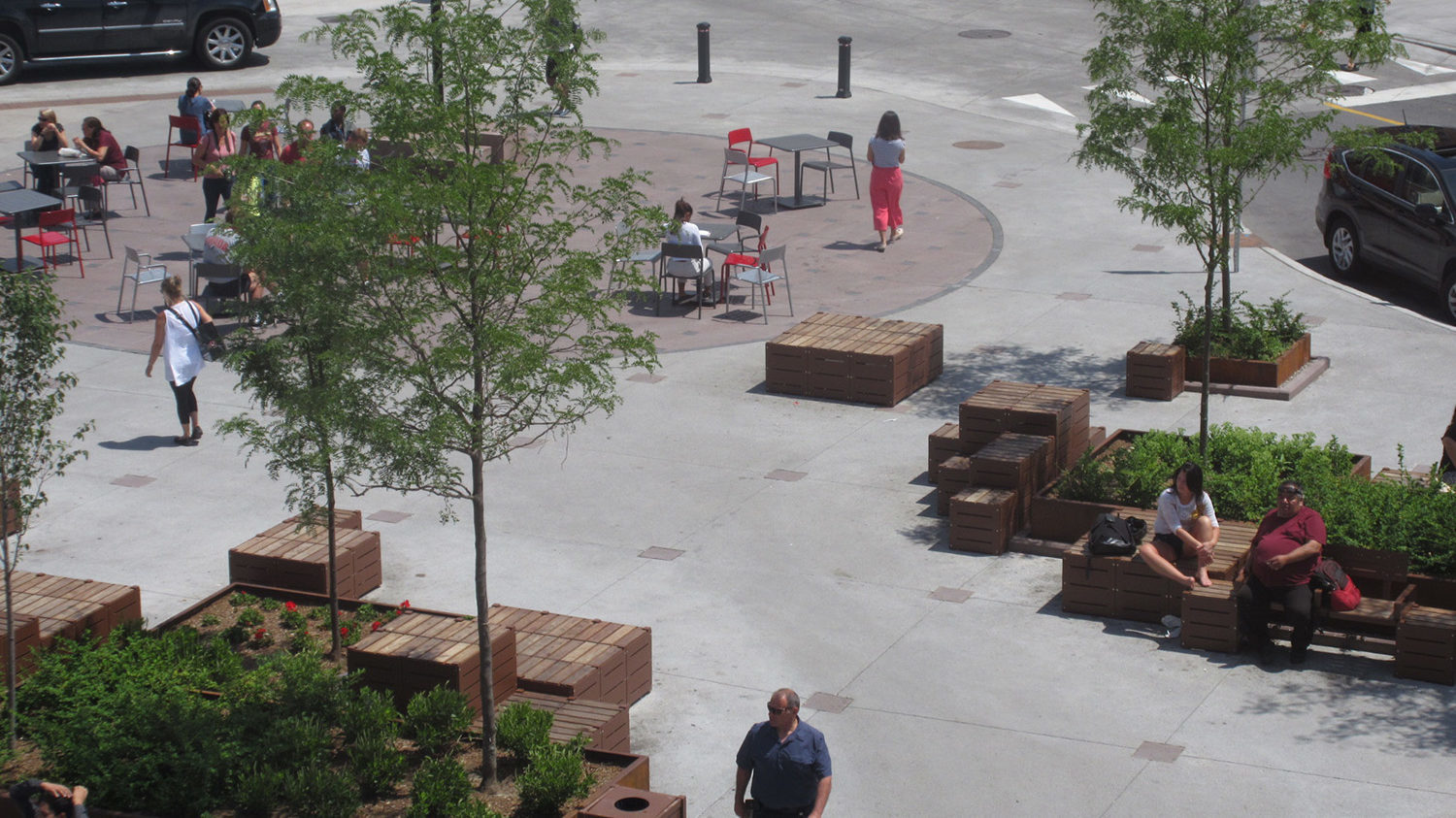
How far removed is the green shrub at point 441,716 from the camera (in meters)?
10.7

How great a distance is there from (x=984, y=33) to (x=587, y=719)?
29.6 metres

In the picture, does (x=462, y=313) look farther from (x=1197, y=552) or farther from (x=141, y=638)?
(x=1197, y=552)

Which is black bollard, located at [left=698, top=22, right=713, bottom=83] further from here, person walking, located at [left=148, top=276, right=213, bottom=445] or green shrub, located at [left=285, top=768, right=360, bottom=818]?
green shrub, located at [left=285, top=768, right=360, bottom=818]

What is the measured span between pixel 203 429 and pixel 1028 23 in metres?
26.2

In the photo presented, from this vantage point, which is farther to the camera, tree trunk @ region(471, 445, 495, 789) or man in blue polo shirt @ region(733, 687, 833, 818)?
tree trunk @ region(471, 445, 495, 789)

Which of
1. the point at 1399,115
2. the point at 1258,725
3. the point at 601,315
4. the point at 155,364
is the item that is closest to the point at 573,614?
the point at 601,315

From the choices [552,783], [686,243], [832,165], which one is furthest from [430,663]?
[832,165]

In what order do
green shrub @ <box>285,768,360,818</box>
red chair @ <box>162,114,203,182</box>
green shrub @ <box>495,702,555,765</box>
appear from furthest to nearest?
1. red chair @ <box>162,114,203,182</box>
2. green shrub @ <box>495,702,555,765</box>
3. green shrub @ <box>285,768,360,818</box>

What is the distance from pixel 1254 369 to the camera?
17.8 m

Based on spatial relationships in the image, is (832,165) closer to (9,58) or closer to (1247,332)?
(1247,332)

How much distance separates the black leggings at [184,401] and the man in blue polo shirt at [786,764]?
364 inches

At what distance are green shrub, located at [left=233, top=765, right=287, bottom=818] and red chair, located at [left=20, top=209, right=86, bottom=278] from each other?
13136 mm

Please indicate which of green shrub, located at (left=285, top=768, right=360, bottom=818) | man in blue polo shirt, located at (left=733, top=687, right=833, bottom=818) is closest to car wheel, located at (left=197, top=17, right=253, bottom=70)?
green shrub, located at (left=285, top=768, right=360, bottom=818)

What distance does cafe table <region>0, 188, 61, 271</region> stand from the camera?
21844 millimetres
